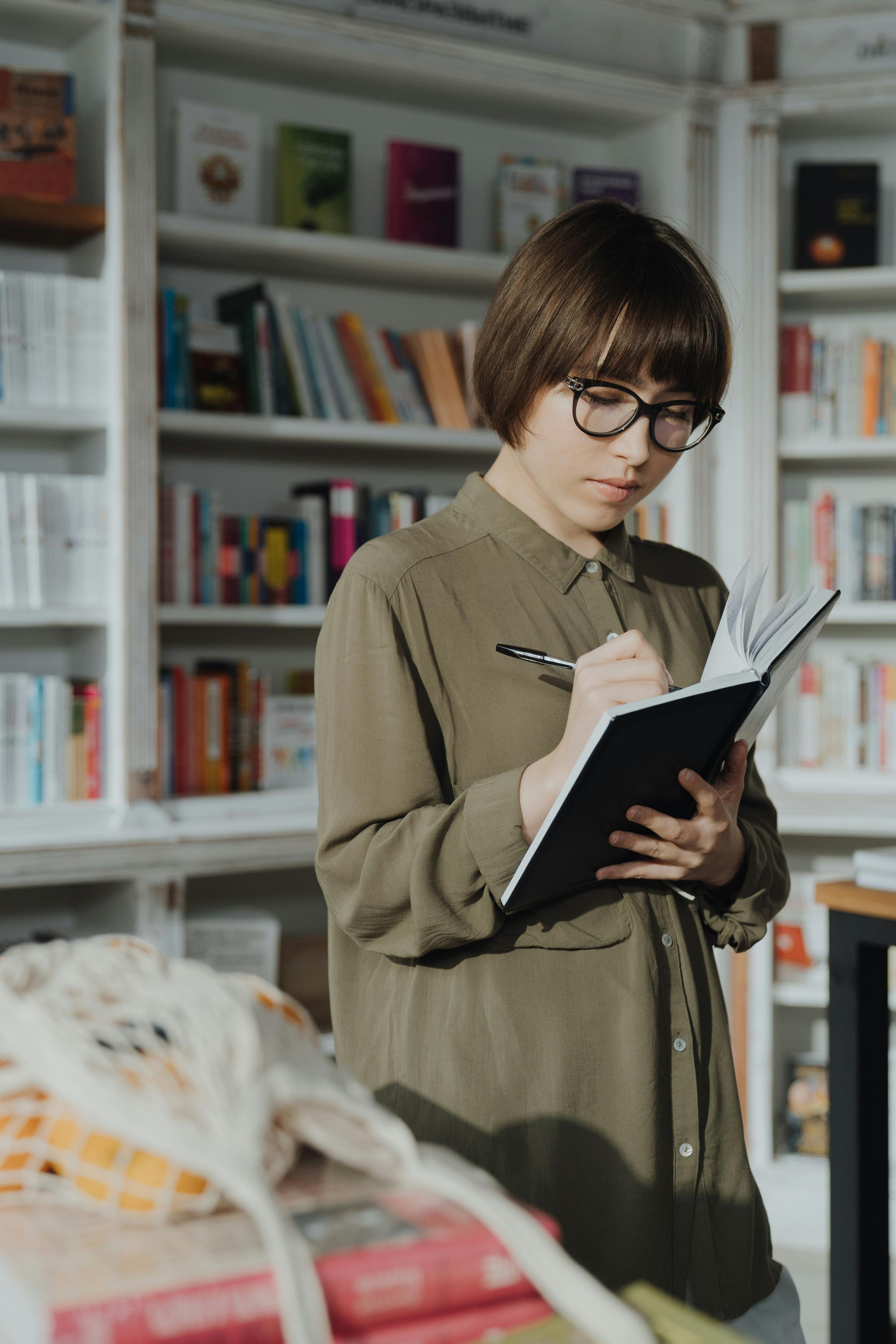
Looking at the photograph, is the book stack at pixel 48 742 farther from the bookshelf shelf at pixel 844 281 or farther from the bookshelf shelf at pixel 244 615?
the bookshelf shelf at pixel 844 281

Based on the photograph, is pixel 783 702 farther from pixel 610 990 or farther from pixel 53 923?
pixel 610 990

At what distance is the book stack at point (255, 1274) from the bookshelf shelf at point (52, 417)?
83.9 inches

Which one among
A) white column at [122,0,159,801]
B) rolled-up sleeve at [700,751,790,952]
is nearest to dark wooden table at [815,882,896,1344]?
rolled-up sleeve at [700,751,790,952]

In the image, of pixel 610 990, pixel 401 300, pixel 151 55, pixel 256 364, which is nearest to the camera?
pixel 610 990

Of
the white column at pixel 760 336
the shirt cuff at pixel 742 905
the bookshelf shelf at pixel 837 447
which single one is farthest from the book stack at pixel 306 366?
the shirt cuff at pixel 742 905

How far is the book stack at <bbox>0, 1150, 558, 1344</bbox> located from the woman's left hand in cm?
53

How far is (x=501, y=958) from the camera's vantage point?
1.02 metres

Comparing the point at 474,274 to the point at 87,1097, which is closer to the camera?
the point at 87,1097

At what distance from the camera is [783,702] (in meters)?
3.05

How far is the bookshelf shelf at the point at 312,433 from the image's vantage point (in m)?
2.56

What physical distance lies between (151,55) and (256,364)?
2.03 ft

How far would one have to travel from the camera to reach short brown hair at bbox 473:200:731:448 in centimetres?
103

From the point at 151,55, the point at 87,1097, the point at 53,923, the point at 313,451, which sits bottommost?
the point at 53,923

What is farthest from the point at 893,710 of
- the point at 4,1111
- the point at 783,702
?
the point at 4,1111
